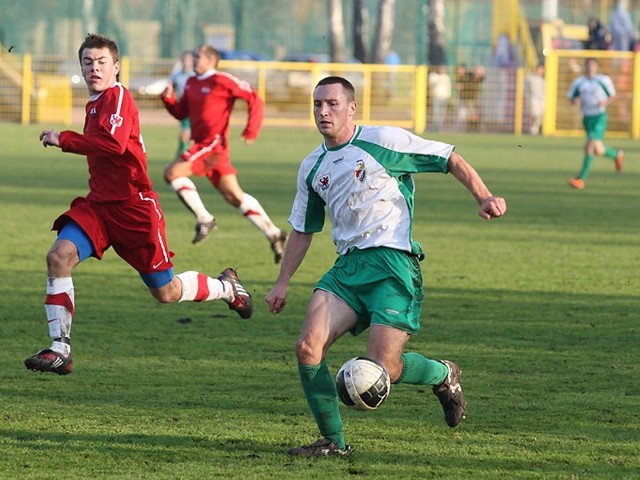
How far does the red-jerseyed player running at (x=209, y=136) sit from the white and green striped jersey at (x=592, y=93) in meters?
10.7

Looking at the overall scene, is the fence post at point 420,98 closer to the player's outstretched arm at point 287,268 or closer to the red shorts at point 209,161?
the red shorts at point 209,161

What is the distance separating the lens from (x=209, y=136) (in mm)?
14289

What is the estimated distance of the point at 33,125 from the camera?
3800cm

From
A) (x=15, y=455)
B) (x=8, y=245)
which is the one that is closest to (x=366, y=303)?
(x=15, y=455)

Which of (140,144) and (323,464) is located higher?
(140,144)

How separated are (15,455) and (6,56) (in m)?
37.1

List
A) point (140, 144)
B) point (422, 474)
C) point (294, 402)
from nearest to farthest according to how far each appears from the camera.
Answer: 1. point (422, 474)
2. point (294, 402)
3. point (140, 144)

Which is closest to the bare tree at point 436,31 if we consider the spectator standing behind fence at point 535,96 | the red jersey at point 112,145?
the spectator standing behind fence at point 535,96

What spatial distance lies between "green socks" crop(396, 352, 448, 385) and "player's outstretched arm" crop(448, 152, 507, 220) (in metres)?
0.73

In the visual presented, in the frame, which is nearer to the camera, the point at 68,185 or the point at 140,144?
the point at 140,144

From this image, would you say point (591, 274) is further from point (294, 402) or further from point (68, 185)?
point (68, 185)

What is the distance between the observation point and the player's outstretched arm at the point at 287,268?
635 cm

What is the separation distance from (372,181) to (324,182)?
219 millimetres

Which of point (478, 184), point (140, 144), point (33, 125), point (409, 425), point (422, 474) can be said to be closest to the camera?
point (422, 474)
